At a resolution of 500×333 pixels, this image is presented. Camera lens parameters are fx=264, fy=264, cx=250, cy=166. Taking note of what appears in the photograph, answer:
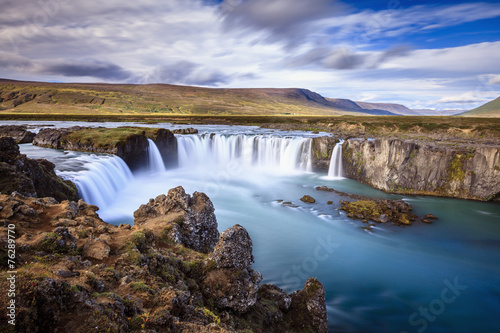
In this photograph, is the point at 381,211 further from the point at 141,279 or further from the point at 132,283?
the point at 132,283

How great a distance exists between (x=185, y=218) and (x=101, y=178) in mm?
17579

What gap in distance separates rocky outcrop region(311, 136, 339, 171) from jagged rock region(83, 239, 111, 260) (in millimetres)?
35418

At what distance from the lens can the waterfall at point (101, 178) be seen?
20.9m

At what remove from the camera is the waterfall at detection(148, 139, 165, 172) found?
3831cm

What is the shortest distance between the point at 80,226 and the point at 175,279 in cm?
407

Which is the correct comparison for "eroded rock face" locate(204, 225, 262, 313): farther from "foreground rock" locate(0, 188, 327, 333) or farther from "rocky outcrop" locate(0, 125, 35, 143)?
"rocky outcrop" locate(0, 125, 35, 143)

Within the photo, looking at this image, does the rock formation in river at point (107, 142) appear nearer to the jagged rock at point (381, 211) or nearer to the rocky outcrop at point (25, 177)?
the rocky outcrop at point (25, 177)

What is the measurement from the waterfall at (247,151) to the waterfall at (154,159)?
485 centimetres

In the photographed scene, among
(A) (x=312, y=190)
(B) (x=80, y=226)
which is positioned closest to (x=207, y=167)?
(A) (x=312, y=190)

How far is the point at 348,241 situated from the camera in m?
20.5

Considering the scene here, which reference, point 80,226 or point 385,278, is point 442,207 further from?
point 80,226

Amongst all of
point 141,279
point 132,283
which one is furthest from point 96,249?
point 132,283

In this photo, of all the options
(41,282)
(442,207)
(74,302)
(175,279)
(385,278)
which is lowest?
(385,278)

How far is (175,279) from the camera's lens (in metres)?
7.34
